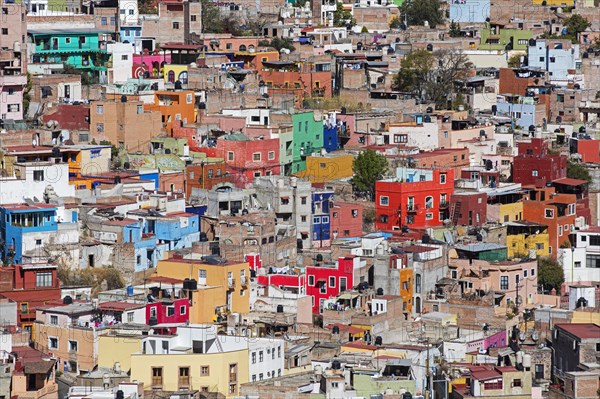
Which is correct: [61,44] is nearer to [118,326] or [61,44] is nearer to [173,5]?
[173,5]

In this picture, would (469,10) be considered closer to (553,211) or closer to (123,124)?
(123,124)

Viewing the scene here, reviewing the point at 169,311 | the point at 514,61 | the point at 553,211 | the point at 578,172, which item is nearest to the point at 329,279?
the point at 169,311

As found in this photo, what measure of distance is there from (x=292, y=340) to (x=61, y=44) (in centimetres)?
2518

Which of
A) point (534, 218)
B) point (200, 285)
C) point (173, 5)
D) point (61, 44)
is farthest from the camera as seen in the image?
point (173, 5)

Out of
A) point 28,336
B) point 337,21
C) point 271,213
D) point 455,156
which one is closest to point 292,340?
point 28,336

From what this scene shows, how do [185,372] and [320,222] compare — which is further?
[320,222]

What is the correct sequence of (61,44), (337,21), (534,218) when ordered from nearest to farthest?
(534,218) < (61,44) < (337,21)

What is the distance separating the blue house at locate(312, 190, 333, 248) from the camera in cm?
4756

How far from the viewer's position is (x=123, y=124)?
52250mm

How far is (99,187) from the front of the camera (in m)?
47.0

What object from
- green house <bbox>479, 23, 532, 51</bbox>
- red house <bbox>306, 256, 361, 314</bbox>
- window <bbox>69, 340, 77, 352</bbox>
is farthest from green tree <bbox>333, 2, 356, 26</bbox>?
window <bbox>69, 340, 77, 352</bbox>

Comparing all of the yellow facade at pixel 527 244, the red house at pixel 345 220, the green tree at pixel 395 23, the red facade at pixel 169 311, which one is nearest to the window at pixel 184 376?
the red facade at pixel 169 311

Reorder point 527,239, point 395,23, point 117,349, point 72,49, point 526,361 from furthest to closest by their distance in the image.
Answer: point 395,23 → point 72,49 → point 527,239 → point 117,349 → point 526,361

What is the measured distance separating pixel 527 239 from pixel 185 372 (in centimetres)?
1511
